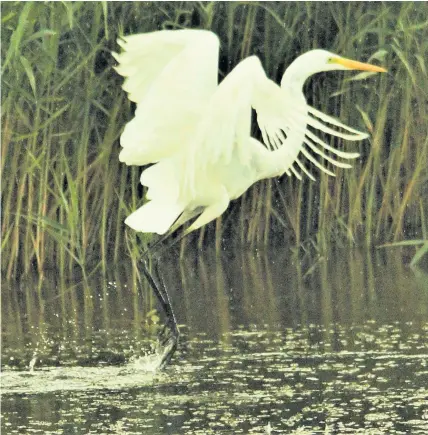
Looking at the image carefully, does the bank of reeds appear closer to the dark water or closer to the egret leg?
the dark water

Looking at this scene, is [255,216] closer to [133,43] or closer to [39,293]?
[39,293]

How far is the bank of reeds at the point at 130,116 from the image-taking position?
6.32 m

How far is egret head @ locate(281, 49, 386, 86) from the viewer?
17.9 feet

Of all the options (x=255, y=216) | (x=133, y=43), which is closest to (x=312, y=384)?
(x=133, y=43)

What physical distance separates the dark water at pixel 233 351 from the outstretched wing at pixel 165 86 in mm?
718

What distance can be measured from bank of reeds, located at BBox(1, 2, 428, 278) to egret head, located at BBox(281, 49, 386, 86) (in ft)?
1.71

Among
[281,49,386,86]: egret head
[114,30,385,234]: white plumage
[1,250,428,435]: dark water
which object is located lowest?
[1,250,428,435]: dark water

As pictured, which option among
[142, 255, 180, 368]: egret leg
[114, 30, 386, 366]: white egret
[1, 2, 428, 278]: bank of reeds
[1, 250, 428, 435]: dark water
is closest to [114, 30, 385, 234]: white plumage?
[114, 30, 386, 366]: white egret

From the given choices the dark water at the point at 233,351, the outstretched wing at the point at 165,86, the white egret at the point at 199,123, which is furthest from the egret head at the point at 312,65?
the dark water at the point at 233,351

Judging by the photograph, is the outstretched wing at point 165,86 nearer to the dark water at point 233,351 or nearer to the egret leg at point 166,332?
the egret leg at point 166,332

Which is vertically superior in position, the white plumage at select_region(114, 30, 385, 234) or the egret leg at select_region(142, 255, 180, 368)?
the white plumage at select_region(114, 30, 385, 234)

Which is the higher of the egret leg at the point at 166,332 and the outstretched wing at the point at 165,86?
the outstretched wing at the point at 165,86

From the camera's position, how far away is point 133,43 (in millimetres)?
5445

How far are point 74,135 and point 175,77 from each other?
151 cm
